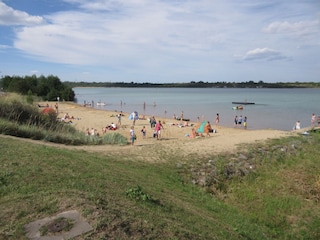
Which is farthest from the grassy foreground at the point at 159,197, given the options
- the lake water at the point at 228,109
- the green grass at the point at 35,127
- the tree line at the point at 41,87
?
the tree line at the point at 41,87

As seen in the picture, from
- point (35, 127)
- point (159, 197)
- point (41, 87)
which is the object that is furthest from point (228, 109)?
point (159, 197)

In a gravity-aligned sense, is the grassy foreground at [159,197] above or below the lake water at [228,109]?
above

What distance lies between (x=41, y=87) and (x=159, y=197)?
216 ft

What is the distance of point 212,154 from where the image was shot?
11680 mm

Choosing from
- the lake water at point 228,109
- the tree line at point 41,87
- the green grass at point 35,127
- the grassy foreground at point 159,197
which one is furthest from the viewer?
the tree line at point 41,87

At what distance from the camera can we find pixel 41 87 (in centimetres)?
6569

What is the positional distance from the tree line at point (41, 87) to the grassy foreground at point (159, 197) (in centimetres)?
5878

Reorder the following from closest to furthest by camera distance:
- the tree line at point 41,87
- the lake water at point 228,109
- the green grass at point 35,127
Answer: the green grass at point 35,127, the lake water at point 228,109, the tree line at point 41,87

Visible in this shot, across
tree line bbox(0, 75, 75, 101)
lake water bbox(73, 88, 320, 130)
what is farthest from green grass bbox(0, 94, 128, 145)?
tree line bbox(0, 75, 75, 101)

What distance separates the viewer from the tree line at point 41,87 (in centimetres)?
6267

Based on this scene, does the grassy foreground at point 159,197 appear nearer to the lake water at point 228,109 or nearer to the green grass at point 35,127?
the green grass at point 35,127

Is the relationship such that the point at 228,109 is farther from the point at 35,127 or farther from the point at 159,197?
the point at 159,197

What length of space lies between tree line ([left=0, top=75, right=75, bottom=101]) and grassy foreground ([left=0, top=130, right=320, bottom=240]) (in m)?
58.8

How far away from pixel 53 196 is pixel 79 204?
534 millimetres
